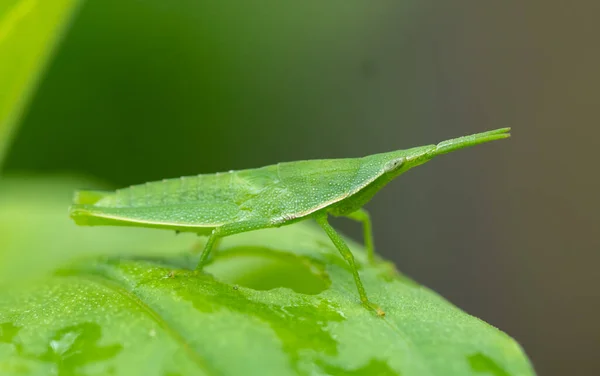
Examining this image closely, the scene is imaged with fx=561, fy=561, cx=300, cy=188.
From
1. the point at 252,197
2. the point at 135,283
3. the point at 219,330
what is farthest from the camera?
the point at 252,197

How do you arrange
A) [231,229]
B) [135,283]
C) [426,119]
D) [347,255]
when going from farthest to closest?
[426,119]
[231,229]
[347,255]
[135,283]

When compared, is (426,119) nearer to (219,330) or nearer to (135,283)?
(135,283)

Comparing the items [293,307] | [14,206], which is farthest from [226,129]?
[293,307]

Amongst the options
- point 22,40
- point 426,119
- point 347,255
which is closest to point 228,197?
point 347,255

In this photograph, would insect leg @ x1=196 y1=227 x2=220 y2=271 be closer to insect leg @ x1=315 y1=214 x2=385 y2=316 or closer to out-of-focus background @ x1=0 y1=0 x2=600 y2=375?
insect leg @ x1=315 y1=214 x2=385 y2=316

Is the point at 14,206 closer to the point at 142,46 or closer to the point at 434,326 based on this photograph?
the point at 142,46

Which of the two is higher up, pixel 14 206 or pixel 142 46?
pixel 142 46

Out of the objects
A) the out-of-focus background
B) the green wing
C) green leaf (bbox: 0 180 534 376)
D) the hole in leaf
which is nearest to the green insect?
the green wing

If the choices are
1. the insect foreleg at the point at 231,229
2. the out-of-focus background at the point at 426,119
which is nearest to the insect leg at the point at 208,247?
the insect foreleg at the point at 231,229
